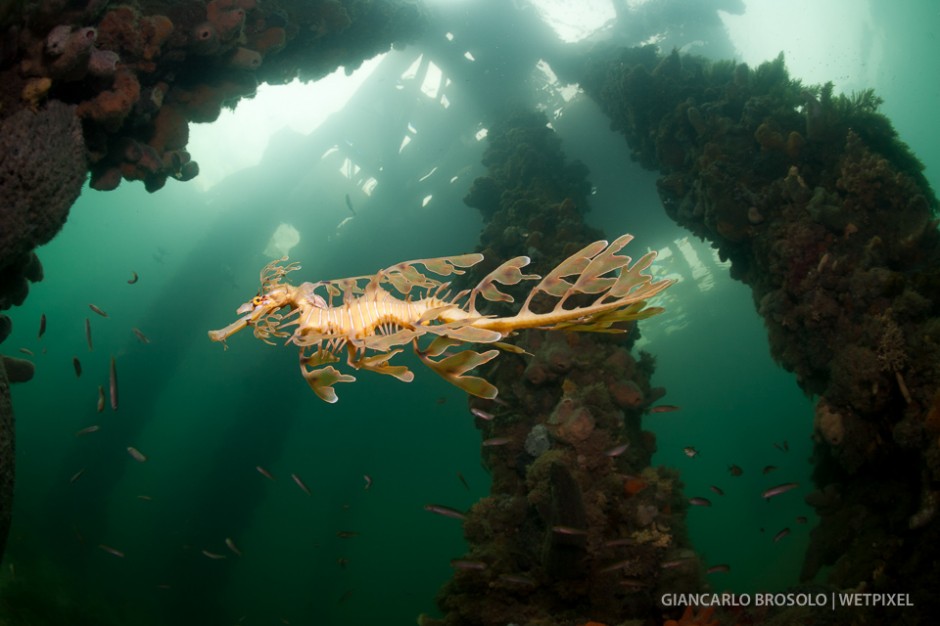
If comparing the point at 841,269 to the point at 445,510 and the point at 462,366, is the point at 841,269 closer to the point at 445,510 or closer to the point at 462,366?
the point at 445,510

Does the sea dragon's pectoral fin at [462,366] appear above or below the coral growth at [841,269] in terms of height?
below

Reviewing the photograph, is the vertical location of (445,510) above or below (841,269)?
below

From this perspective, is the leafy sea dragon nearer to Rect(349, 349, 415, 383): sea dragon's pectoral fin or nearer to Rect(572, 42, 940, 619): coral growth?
Rect(349, 349, 415, 383): sea dragon's pectoral fin

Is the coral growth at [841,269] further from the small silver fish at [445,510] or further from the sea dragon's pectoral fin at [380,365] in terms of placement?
the sea dragon's pectoral fin at [380,365]

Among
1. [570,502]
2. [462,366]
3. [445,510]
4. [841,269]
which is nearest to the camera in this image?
[462,366]

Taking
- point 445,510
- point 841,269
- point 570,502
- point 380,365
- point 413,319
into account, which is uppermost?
point 841,269

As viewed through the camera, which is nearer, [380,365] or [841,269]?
[380,365]

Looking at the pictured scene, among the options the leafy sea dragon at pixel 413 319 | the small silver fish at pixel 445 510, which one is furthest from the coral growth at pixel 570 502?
the leafy sea dragon at pixel 413 319

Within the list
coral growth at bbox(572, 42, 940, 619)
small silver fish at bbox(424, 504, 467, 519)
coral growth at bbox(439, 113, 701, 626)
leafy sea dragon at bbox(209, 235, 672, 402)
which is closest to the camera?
leafy sea dragon at bbox(209, 235, 672, 402)

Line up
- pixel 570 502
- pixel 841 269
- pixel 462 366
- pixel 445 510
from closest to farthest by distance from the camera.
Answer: pixel 462 366, pixel 570 502, pixel 445 510, pixel 841 269

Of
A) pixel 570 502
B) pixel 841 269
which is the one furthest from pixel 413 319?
pixel 841 269

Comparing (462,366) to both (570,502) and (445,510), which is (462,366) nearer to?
(570,502)

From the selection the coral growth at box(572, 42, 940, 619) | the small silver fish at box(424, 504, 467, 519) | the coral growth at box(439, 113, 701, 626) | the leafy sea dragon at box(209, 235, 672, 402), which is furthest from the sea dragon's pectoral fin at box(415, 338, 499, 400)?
the coral growth at box(572, 42, 940, 619)

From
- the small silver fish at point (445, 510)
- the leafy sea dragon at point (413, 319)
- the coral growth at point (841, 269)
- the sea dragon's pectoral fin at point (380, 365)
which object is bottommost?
the small silver fish at point (445, 510)
